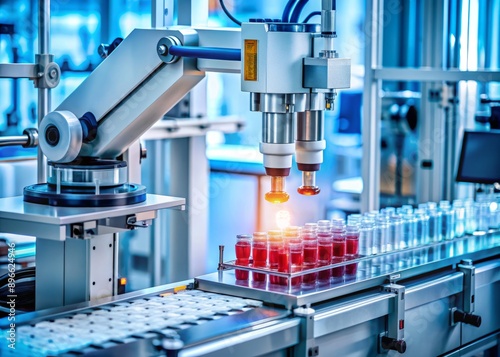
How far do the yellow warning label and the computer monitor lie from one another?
5.75ft

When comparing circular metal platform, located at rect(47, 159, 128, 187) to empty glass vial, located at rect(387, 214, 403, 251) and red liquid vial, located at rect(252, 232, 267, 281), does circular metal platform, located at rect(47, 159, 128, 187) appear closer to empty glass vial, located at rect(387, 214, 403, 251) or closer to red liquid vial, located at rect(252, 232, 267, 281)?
red liquid vial, located at rect(252, 232, 267, 281)

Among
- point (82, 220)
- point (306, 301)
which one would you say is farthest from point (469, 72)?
point (82, 220)

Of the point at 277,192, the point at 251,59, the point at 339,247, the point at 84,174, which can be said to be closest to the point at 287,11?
the point at 251,59

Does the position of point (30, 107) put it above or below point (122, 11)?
below

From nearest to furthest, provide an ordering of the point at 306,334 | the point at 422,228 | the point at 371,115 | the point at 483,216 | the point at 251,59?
1. the point at 251,59
2. the point at 306,334
3. the point at 422,228
4. the point at 483,216
5. the point at 371,115

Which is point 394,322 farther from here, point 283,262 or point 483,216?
point 483,216

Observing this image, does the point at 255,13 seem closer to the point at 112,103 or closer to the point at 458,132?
the point at 458,132

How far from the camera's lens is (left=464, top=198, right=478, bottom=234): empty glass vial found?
2.96 m

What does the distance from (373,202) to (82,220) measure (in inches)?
90.5

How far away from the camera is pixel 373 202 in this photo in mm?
3895

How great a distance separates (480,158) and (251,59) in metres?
1.78

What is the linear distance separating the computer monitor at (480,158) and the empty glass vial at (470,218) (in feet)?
1.08

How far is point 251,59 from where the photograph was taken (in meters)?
1.84

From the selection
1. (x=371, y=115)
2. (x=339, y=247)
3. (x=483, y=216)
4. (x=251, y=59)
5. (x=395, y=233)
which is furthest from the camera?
(x=371, y=115)
